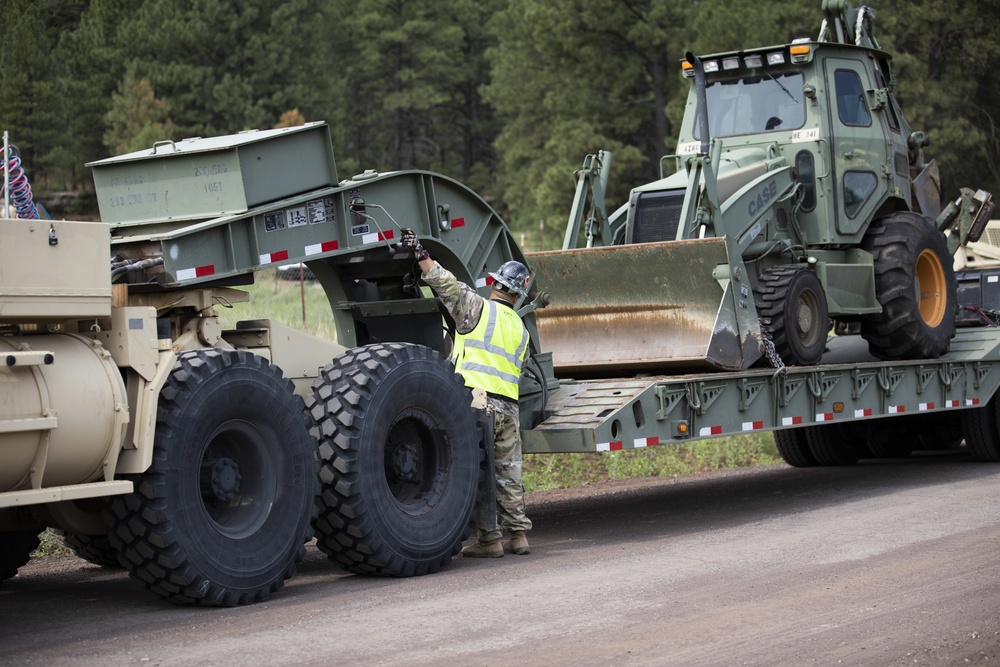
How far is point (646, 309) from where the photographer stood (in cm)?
1108

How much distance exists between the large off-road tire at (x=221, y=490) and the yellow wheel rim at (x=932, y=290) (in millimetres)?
7242

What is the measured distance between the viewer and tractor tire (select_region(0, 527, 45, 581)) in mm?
8344

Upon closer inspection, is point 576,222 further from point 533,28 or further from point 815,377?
point 533,28

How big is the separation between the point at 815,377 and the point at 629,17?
1001 inches

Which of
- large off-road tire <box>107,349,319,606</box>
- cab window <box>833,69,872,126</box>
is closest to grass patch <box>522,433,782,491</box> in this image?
cab window <box>833,69,872,126</box>

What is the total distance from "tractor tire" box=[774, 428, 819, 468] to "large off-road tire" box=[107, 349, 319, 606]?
8005mm

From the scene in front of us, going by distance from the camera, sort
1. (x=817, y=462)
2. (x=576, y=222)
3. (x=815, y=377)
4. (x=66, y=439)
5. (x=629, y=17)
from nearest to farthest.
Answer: (x=66, y=439) → (x=815, y=377) → (x=576, y=222) → (x=817, y=462) → (x=629, y=17)

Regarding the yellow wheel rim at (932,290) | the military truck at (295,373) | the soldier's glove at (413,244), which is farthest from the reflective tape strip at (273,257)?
the yellow wheel rim at (932,290)

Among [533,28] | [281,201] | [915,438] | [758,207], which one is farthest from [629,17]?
[281,201]

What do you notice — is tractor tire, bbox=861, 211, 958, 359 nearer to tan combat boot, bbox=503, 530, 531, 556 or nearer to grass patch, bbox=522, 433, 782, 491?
grass patch, bbox=522, 433, 782, 491

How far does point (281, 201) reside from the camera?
8.17m

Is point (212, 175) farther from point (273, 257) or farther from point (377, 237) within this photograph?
point (377, 237)

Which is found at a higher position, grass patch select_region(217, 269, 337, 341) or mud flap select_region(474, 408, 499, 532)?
grass patch select_region(217, 269, 337, 341)

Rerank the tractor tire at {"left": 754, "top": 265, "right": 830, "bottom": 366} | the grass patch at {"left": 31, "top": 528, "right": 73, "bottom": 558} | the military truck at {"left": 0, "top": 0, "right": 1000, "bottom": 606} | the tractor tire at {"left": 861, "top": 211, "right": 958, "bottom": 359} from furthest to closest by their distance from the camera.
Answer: the tractor tire at {"left": 861, "top": 211, "right": 958, "bottom": 359} → the tractor tire at {"left": 754, "top": 265, "right": 830, "bottom": 366} → the grass patch at {"left": 31, "top": 528, "right": 73, "bottom": 558} → the military truck at {"left": 0, "top": 0, "right": 1000, "bottom": 606}
